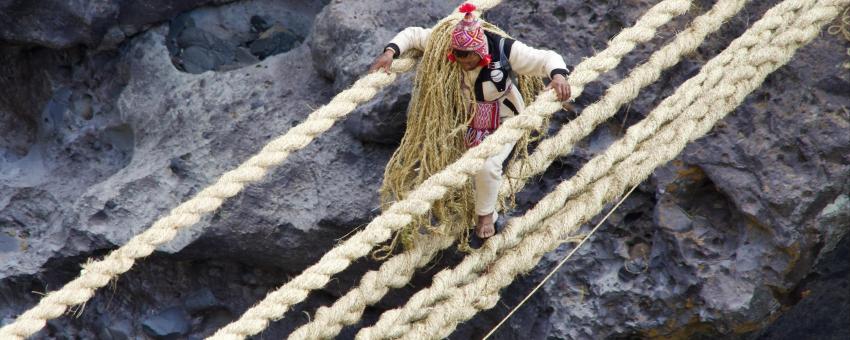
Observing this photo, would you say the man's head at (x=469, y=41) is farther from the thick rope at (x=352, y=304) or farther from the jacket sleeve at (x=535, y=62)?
the thick rope at (x=352, y=304)

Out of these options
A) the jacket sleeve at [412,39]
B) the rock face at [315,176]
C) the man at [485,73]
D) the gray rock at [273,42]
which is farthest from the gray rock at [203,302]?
the jacket sleeve at [412,39]

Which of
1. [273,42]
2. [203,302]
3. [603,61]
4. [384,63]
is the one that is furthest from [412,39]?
[203,302]

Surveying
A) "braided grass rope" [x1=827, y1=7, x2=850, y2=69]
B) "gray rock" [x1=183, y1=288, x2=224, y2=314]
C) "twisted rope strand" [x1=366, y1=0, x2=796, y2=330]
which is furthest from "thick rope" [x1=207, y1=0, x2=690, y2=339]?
"gray rock" [x1=183, y1=288, x2=224, y2=314]

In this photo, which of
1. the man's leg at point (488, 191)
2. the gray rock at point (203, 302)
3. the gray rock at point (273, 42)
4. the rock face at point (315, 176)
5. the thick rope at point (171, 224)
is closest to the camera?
the thick rope at point (171, 224)

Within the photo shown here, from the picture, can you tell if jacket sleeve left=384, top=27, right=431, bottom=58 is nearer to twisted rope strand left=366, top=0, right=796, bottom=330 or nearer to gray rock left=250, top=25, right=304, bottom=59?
twisted rope strand left=366, top=0, right=796, bottom=330

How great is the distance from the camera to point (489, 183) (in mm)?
1516

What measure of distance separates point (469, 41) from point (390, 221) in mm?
326

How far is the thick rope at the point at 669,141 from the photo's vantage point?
144 centimetres

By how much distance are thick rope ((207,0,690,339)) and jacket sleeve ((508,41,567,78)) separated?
4 cm

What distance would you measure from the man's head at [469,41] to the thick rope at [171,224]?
15cm

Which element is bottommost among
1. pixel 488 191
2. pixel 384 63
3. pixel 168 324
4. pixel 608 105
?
pixel 168 324

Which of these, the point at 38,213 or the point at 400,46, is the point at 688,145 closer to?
the point at 400,46

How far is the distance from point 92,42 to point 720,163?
4.29 feet

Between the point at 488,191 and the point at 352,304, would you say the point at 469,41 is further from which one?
the point at 352,304
